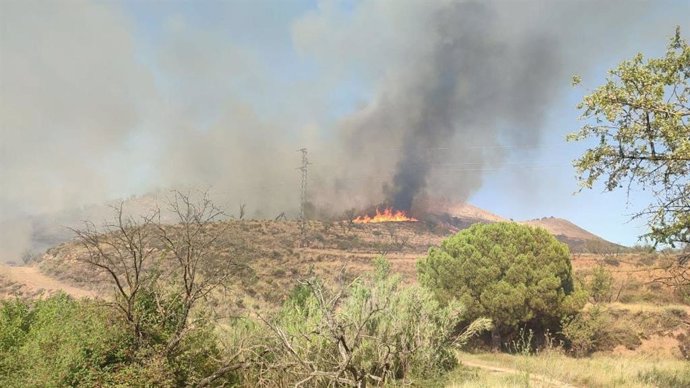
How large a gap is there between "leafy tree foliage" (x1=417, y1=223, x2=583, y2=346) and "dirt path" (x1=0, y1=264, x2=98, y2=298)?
110ft

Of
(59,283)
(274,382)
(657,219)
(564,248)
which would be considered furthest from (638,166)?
(59,283)

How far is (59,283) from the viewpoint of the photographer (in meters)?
48.7

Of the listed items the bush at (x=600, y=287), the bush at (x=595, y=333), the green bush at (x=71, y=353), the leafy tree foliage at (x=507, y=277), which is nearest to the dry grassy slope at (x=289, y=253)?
the leafy tree foliage at (x=507, y=277)

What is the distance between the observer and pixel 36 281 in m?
49.1

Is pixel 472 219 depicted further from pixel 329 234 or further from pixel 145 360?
pixel 145 360

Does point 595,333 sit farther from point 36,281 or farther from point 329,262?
point 36,281

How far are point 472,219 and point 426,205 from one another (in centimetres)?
2499

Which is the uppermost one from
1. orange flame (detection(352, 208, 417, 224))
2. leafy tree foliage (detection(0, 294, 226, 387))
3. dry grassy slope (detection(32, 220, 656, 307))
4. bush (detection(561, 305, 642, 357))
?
orange flame (detection(352, 208, 417, 224))

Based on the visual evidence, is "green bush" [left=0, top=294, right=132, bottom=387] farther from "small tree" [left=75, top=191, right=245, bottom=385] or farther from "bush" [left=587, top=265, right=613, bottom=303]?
"bush" [left=587, top=265, right=613, bottom=303]

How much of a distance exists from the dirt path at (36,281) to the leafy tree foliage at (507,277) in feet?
110

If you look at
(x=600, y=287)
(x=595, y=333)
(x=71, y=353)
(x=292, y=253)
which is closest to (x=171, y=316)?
(x=71, y=353)

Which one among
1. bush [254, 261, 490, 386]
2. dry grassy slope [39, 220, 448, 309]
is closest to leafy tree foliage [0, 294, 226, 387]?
bush [254, 261, 490, 386]

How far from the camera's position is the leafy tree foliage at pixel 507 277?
94.3ft

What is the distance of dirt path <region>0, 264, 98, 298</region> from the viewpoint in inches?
1786
